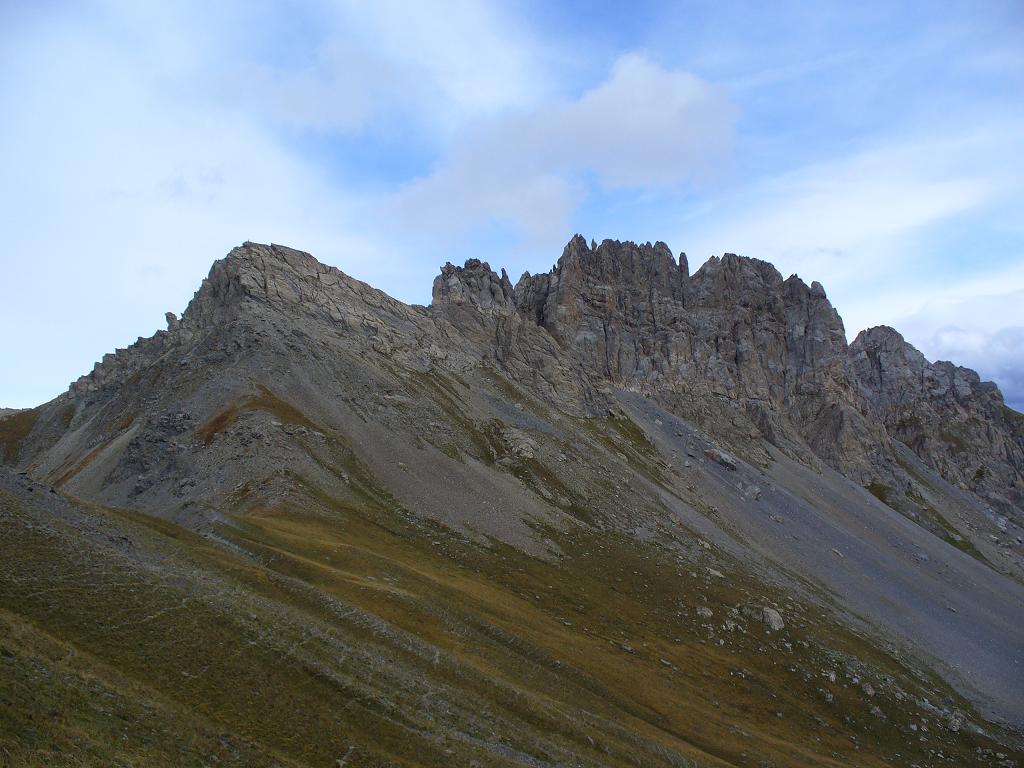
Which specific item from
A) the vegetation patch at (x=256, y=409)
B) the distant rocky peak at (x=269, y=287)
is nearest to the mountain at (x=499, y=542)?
the vegetation patch at (x=256, y=409)

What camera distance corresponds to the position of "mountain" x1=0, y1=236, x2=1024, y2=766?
28.5m

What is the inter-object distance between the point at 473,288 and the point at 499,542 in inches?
3668

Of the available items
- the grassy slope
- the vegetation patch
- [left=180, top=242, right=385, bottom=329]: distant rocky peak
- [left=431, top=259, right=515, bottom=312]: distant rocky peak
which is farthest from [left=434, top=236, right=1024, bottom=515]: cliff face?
the grassy slope

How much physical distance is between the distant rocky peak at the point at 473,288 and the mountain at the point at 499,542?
3.59 ft

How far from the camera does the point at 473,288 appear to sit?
160 m

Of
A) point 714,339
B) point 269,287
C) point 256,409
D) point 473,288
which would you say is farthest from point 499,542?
point 714,339

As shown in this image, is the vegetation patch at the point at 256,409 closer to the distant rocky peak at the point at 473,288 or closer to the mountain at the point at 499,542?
the mountain at the point at 499,542

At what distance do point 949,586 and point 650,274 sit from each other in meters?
104

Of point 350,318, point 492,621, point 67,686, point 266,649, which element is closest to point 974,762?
point 492,621

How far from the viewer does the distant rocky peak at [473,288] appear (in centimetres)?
15512

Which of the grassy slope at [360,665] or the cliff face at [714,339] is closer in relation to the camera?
the grassy slope at [360,665]

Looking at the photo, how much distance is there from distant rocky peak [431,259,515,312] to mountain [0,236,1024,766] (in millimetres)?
1094

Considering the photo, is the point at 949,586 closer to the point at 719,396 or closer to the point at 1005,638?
the point at 1005,638

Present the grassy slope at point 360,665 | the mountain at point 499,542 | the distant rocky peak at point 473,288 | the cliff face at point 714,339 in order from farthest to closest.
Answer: the cliff face at point 714,339, the distant rocky peak at point 473,288, the mountain at point 499,542, the grassy slope at point 360,665
